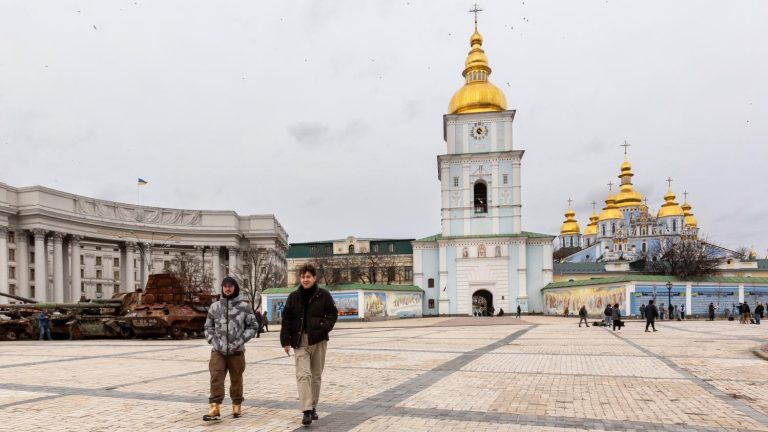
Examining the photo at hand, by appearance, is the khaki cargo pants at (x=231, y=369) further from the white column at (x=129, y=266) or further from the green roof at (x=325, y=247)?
the white column at (x=129, y=266)

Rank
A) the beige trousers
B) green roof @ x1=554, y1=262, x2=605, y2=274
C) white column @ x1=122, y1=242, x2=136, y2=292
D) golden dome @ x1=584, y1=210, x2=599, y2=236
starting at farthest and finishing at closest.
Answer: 1. golden dome @ x1=584, y1=210, x2=599, y2=236
2. white column @ x1=122, y1=242, x2=136, y2=292
3. green roof @ x1=554, y1=262, x2=605, y2=274
4. the beige trousers

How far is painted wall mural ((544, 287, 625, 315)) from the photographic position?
41678 mm

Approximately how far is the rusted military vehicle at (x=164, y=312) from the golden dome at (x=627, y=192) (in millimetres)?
98906

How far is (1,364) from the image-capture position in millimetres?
13203

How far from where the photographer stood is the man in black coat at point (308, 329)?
21.0 feet

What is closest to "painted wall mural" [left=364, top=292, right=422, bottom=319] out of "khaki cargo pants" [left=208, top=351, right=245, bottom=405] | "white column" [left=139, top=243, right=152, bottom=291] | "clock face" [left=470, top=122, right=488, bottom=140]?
"clock face" [left=470, top=122, right=488, bottom=140]

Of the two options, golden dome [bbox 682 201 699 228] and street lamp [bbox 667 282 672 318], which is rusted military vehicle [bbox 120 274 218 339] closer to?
street lamp [bbox 667 282 672 318]

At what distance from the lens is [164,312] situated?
23.1 m

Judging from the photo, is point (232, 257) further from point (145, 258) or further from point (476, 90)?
point (476, 90)

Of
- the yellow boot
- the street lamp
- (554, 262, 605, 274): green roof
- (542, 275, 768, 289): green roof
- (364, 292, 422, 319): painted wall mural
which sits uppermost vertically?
the yellow boot

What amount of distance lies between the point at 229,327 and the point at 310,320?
43.9 inches

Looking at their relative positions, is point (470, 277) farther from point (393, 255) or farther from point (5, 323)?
point (5, 323)

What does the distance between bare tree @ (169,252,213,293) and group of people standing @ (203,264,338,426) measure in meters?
49.1

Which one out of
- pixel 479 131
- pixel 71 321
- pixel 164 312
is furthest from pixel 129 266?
pixel 164 312
